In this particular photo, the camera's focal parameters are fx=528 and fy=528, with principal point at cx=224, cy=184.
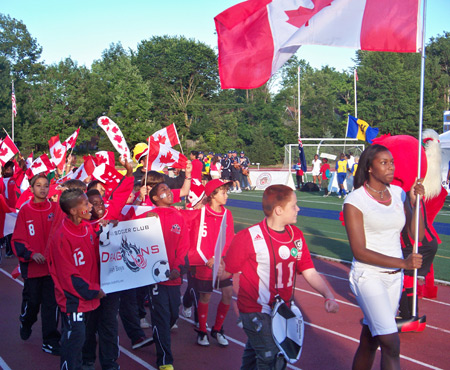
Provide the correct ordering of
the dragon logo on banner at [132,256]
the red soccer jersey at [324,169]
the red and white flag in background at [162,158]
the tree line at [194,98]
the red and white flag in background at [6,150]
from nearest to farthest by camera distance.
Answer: the dragon logo on banner at [132,256], the red and white flag in background at [162,158], the red and white flag in background at [6,150], the red soccer jersey at [324,169], the tree line at [194,98]

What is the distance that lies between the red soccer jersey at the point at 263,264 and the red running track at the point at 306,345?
5.91ft

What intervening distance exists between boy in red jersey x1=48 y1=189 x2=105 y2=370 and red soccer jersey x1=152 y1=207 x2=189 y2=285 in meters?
0.92

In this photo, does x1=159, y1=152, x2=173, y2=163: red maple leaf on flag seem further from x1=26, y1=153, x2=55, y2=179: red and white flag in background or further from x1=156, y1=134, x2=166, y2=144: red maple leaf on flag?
x1=26, y1=153, x2=55, y2=179: red and white flag in background

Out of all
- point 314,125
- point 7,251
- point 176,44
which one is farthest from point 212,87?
point 7,251

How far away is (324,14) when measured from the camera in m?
5.60

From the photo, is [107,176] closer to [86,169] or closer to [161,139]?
[86,169]

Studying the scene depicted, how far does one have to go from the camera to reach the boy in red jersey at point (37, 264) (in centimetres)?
571

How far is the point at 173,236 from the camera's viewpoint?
213 inches

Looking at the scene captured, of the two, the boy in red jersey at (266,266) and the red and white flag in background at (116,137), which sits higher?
the red and white flag in background at (116,137)

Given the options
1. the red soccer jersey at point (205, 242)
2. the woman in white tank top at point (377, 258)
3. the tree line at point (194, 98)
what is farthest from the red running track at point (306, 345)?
the tree line at point (194, 98)

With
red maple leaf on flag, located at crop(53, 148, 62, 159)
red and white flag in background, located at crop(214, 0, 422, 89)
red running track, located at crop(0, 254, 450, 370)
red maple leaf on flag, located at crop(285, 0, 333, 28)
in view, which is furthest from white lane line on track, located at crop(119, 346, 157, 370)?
red maple leaf on flag, located at crop(53, 148, 62, 159)

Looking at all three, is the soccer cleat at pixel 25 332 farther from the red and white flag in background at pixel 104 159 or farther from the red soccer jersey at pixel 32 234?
the red and white flag in background at pixel 104 159

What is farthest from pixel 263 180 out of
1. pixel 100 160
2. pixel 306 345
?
pixel 306 345

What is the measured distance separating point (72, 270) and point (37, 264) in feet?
4.88
